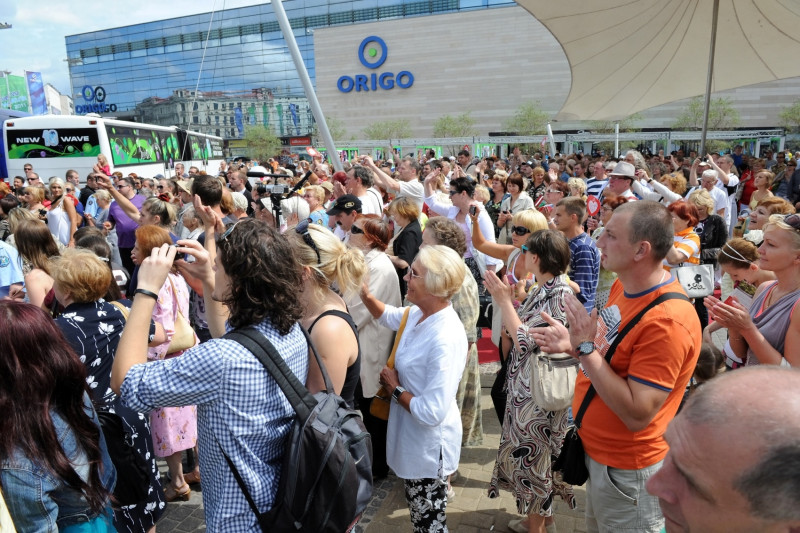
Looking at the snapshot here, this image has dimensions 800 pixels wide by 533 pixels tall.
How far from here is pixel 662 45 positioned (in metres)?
6.94

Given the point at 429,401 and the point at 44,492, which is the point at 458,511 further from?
the point at 44,492

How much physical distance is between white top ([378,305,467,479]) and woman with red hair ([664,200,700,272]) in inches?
115

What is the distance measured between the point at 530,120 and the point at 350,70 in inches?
838

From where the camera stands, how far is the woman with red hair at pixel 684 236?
4.65 m

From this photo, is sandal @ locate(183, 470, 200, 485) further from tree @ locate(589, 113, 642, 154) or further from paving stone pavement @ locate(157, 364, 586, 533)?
tree @ locate(589, 113, 642, 154)

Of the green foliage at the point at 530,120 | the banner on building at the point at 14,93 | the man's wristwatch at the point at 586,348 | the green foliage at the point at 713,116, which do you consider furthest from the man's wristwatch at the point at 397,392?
the banner on building at the point at 14,93

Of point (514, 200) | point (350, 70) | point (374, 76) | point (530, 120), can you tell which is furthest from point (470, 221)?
point (350, 70)

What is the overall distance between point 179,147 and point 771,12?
2388 cm

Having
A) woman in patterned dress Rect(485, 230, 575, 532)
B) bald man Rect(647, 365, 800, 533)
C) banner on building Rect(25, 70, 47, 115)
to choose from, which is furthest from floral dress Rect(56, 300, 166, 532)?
banner on building Rect(25, 70, 47, 115)

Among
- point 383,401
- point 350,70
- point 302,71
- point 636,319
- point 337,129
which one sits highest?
point 350,70

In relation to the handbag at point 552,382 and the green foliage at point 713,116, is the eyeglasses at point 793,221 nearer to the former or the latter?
the handbag at point 552,382

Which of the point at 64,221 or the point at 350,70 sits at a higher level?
the point at 350,70

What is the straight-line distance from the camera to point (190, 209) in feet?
17.6

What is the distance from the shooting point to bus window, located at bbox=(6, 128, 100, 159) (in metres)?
16.3
